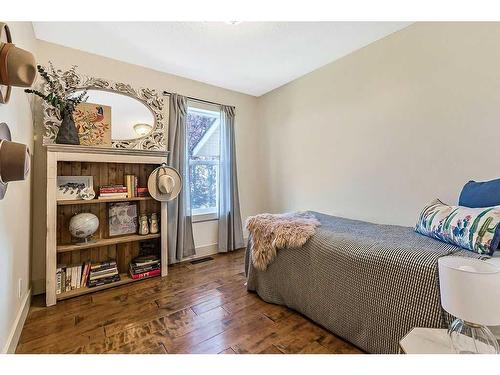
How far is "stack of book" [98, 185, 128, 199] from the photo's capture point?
2.25 metres

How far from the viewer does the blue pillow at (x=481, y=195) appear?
131 cm

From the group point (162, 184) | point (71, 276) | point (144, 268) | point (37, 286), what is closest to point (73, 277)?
point (71, 276)

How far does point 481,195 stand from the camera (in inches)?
54.1

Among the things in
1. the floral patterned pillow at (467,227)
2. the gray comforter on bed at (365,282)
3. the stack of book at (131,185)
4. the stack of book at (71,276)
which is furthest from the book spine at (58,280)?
the floral patterned pillow at (467,227)

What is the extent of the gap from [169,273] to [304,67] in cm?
294

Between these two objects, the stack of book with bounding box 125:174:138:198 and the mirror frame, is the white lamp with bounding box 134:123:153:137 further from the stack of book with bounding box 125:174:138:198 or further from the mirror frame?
the stack of book with bounding box 125:174:138:198

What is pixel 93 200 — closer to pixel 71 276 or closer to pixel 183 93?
pixel 71 276

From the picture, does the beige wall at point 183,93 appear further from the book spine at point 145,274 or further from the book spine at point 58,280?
the book spine at point 145,274

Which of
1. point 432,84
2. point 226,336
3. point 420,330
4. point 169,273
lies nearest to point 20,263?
point 169,273

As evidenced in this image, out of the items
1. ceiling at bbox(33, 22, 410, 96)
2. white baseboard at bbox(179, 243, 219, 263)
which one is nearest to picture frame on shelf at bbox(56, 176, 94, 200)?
ceiling at bbox(33, 22, 410, 96)

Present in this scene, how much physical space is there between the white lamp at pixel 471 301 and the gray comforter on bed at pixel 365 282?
12.6 inches

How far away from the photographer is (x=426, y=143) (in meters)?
1.93
